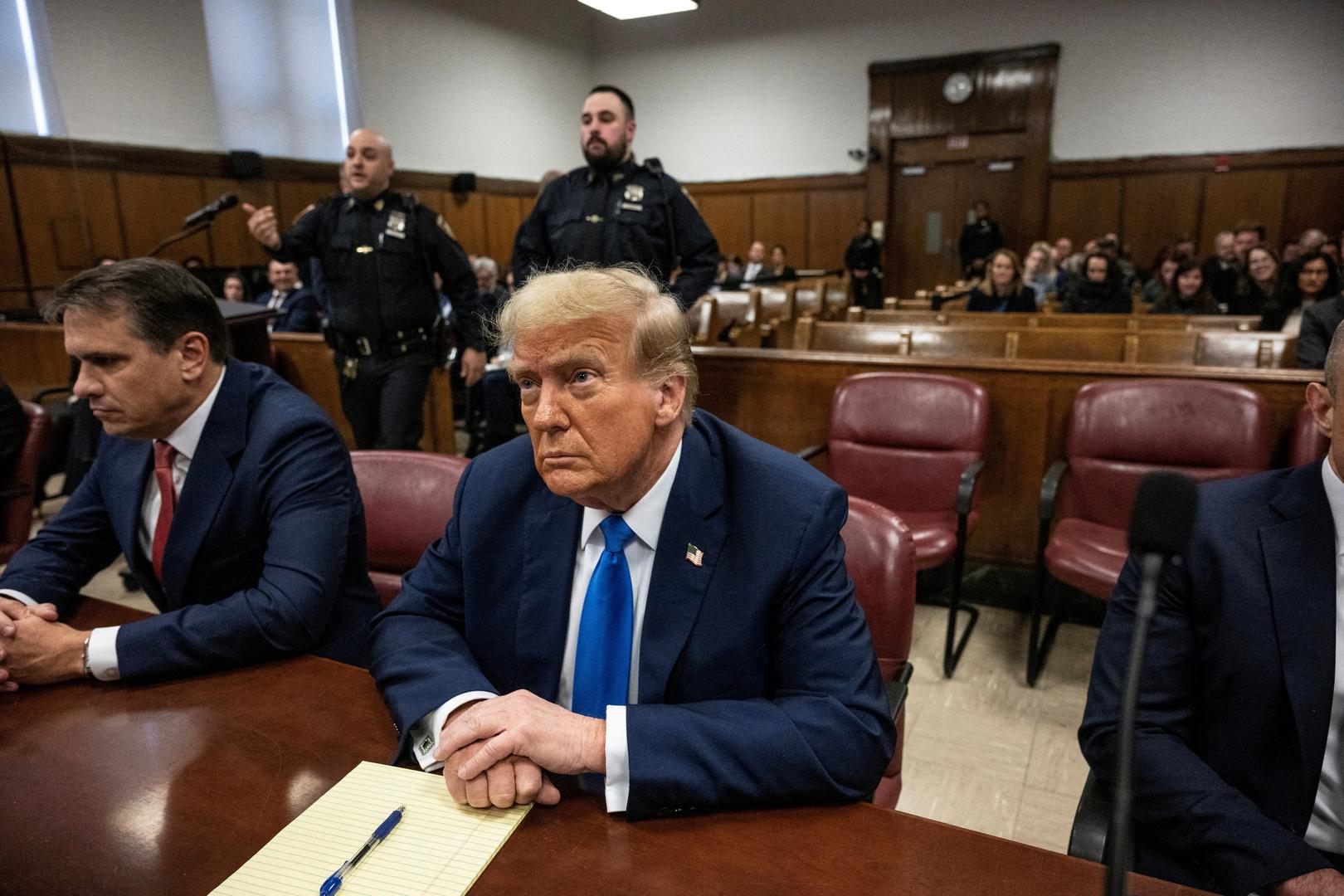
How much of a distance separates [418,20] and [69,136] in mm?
4379

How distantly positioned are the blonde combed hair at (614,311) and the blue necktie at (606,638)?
0.28 metres

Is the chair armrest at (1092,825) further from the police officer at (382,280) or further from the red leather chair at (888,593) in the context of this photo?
the police officer at (382,280)

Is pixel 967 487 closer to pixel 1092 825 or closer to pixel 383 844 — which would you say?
pixel 1092 825

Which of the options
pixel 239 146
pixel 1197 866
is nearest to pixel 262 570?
pixel 1197 866

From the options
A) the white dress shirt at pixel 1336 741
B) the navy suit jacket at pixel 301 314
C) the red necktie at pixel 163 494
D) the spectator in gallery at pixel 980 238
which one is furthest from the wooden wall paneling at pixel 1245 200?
the red necktie at pixel 163 494

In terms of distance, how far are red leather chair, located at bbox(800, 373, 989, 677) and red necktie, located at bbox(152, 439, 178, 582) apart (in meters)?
1.99

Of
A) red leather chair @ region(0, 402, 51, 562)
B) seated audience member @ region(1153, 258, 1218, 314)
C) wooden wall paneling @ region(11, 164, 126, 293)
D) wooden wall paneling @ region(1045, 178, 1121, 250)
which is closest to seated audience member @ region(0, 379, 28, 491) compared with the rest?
red leather chair @ region(0, 402, 51, 562)

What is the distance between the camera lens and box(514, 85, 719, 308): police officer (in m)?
3.32

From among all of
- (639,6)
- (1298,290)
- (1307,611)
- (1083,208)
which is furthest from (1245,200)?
(1307,611)

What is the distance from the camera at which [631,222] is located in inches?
132

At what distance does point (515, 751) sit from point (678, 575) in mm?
310

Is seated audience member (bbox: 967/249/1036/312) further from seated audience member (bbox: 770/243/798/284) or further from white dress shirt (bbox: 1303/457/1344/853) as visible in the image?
white dress shirt (bbox: 1303/457/1344/853)

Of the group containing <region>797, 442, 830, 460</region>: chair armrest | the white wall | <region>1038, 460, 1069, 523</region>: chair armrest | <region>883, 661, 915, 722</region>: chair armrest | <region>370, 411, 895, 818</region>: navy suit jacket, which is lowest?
<region>1038, 460, 1069, 523</region>: chair armrest

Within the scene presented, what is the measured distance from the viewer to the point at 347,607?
1558 mm
